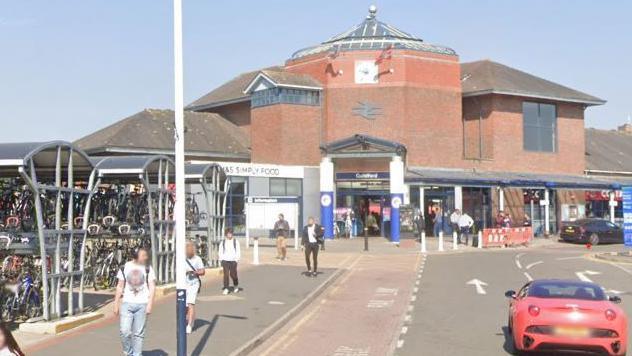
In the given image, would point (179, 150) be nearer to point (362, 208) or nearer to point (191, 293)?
point (191, 293)

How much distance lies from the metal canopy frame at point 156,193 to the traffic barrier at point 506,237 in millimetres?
22661

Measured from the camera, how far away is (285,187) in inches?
1836

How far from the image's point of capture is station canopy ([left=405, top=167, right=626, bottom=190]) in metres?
Result: 46.4

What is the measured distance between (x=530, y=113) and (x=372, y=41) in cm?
1210

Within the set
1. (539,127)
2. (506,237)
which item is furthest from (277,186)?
(539,127)

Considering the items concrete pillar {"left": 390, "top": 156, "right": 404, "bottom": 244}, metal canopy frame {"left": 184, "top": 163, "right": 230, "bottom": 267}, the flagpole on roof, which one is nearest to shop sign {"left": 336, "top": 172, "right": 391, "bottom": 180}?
concrete pillar {"left": 390, "top": 156, "right": 404, "bottom": 244}

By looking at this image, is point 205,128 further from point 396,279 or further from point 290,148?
point 396,279

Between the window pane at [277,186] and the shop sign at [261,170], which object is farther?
the window pane at [277,186]

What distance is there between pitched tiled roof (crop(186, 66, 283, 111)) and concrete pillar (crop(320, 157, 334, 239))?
11.7m

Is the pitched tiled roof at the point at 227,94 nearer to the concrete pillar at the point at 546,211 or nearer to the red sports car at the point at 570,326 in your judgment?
the concrete pillar at the point at 546,211

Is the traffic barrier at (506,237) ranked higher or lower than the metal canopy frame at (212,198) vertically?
lower

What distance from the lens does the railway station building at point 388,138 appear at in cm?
4588

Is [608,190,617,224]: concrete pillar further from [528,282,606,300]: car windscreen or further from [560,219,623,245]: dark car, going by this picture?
[528,282,606,300]: car windscreen

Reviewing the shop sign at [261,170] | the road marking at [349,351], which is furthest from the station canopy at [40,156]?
the shop sign at [261,170]
